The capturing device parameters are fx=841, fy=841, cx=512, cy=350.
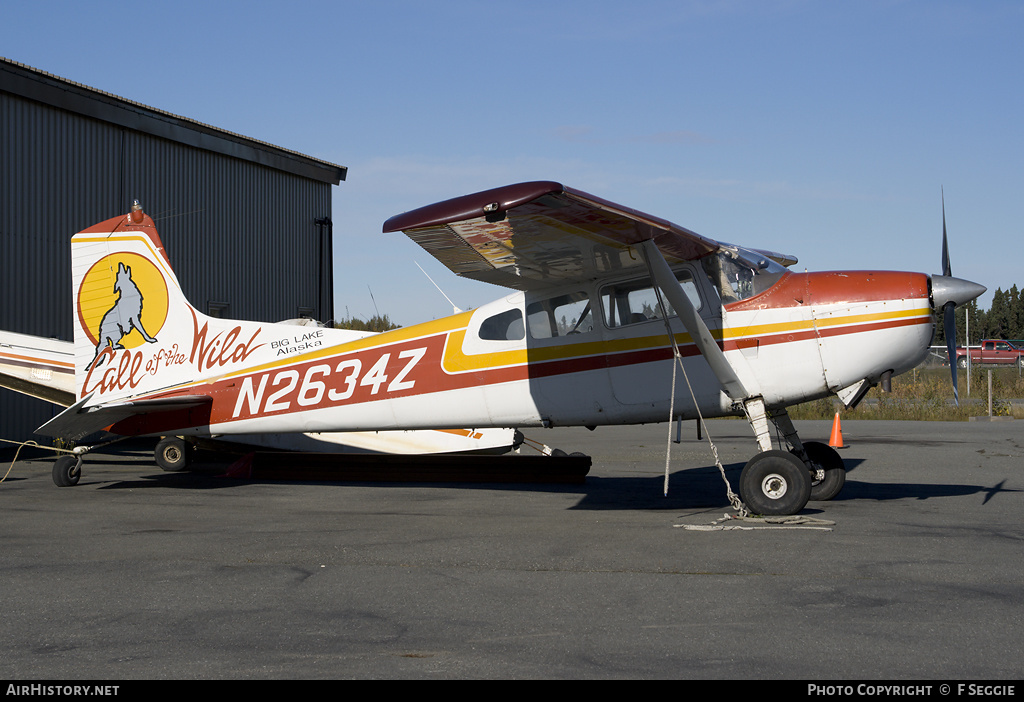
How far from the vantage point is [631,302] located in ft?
27.8

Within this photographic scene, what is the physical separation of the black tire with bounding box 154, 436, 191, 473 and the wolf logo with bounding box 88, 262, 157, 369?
211 cm

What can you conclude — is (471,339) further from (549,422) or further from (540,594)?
(540,594)

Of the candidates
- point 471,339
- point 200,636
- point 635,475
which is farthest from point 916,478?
point 200,636

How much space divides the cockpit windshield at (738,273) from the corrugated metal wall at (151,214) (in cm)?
1463

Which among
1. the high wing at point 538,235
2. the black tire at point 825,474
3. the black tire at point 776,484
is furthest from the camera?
the black tire at point 825,474

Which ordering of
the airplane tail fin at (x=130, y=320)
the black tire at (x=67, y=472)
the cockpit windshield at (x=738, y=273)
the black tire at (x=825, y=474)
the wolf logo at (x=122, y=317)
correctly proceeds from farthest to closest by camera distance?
the wolf logo at (x=122, y=317) → the airplane tail fin at (x=130, y=320) → the black tire at (x=67, y=472) → the black tire at (x=825, y=474) → the cockpit windshield at (x=738, y=273)

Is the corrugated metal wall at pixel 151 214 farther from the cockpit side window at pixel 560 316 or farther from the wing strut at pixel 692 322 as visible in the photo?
the wing strut at pixel 692 322

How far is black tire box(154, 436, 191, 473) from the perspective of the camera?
12.9 metres

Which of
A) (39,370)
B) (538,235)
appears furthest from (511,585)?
(39,370)

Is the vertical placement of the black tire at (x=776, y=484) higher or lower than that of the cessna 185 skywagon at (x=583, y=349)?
lower

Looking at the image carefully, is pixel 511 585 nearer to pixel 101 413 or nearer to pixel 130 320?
pixel 101 413

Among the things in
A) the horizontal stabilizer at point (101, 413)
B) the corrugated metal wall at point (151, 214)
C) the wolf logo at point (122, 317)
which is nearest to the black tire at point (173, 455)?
the wolf logo at point (122, 317)

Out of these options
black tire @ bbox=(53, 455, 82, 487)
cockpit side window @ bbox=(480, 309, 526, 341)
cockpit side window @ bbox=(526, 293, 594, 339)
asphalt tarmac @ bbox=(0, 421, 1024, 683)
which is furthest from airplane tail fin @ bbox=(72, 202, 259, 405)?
cockpit side window @ bbox=(526, 293, 594, 339)

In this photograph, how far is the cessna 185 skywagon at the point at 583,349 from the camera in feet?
24.9
